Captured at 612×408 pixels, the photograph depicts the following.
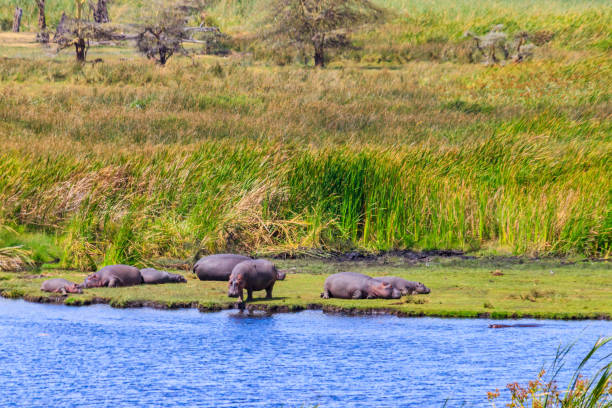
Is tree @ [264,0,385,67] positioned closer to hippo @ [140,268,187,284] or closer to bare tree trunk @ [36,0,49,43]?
bare tree trunk @ [36,0,49,43]

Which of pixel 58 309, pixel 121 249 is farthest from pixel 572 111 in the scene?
pixel 58 309

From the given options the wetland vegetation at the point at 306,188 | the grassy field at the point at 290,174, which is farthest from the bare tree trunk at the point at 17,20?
the wetland vegetation at the point at 306,188

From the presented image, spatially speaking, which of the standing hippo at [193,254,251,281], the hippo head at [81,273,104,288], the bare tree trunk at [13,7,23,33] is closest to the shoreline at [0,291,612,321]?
the hippo head at [81,273,104,288]

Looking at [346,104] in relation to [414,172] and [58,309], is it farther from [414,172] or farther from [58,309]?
[58,309]

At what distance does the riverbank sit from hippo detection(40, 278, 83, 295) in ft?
0.39

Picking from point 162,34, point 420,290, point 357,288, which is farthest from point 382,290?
point 162,34

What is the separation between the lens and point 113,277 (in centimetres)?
1256

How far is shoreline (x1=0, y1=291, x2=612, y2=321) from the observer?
10875mm

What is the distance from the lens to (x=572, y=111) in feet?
100

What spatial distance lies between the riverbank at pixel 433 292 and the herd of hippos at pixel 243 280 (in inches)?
6.1

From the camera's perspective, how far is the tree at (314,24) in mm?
53084

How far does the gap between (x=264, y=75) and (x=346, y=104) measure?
28.6ft

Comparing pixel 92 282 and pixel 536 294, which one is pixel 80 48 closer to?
pixel 92 282

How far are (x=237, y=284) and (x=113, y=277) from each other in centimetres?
214
